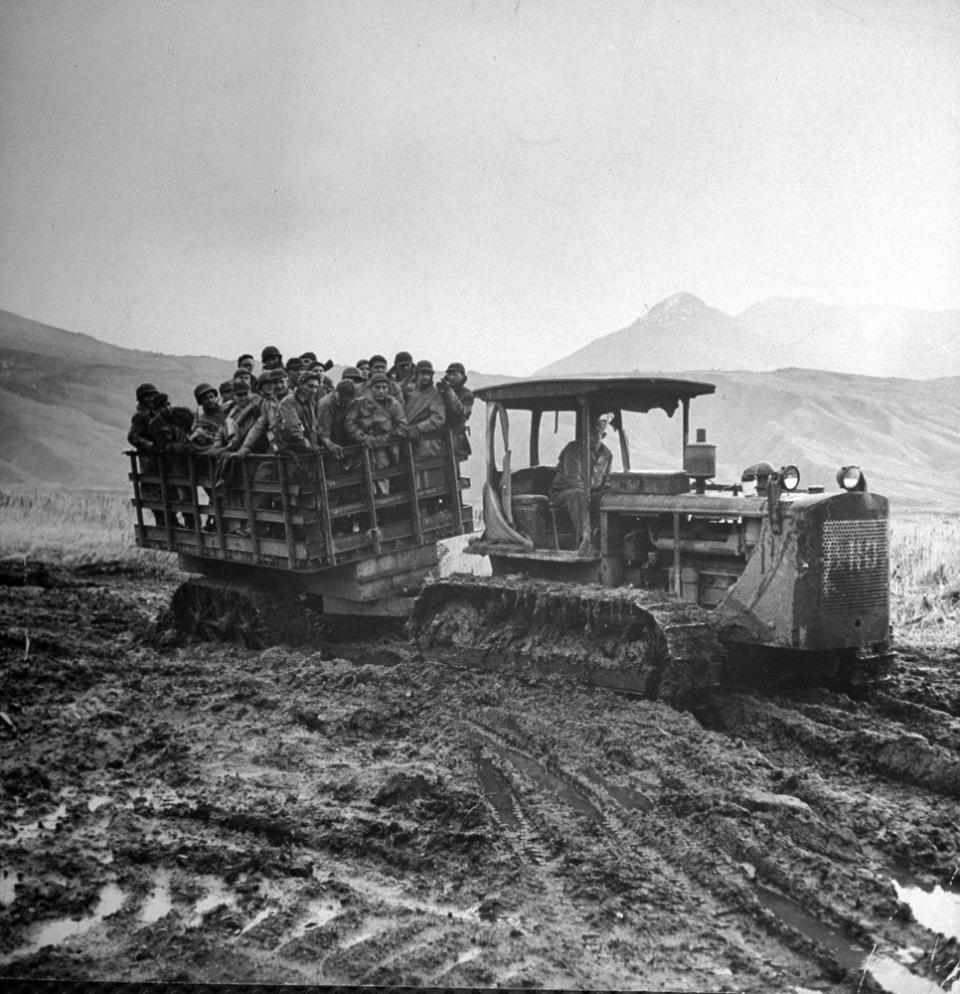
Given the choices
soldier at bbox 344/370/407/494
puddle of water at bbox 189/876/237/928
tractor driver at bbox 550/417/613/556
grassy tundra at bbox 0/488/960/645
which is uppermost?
soldier at bbox 344/370/407/494

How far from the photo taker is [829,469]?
28594 millimetres

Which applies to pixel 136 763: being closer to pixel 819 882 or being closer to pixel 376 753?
pixel 376 753

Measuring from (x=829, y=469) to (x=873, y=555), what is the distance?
22668mm

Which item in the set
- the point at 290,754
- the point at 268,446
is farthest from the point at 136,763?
the point at 268,446

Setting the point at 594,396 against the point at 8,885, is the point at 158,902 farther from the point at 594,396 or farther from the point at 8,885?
the point at 594,396

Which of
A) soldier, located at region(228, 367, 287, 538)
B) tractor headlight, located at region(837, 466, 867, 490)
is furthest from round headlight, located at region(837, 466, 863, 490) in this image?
soldier, located at region(228, 367, 287, 538)

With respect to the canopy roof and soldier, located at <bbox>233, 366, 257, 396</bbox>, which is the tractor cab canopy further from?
soldier, located at <bbox>233, 366, 257, 396</bbox>

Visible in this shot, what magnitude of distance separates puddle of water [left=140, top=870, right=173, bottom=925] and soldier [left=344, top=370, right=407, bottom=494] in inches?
191

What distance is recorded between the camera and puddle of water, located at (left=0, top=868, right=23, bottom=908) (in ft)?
14.5

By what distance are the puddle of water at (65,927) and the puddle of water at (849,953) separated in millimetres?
2779

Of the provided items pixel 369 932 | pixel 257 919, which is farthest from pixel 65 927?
pixel 369 932

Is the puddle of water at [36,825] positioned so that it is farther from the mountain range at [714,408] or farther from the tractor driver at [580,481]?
the mountain range at [714,408]

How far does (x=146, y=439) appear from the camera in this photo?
10062 millimetres

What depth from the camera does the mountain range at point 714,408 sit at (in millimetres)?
19953
